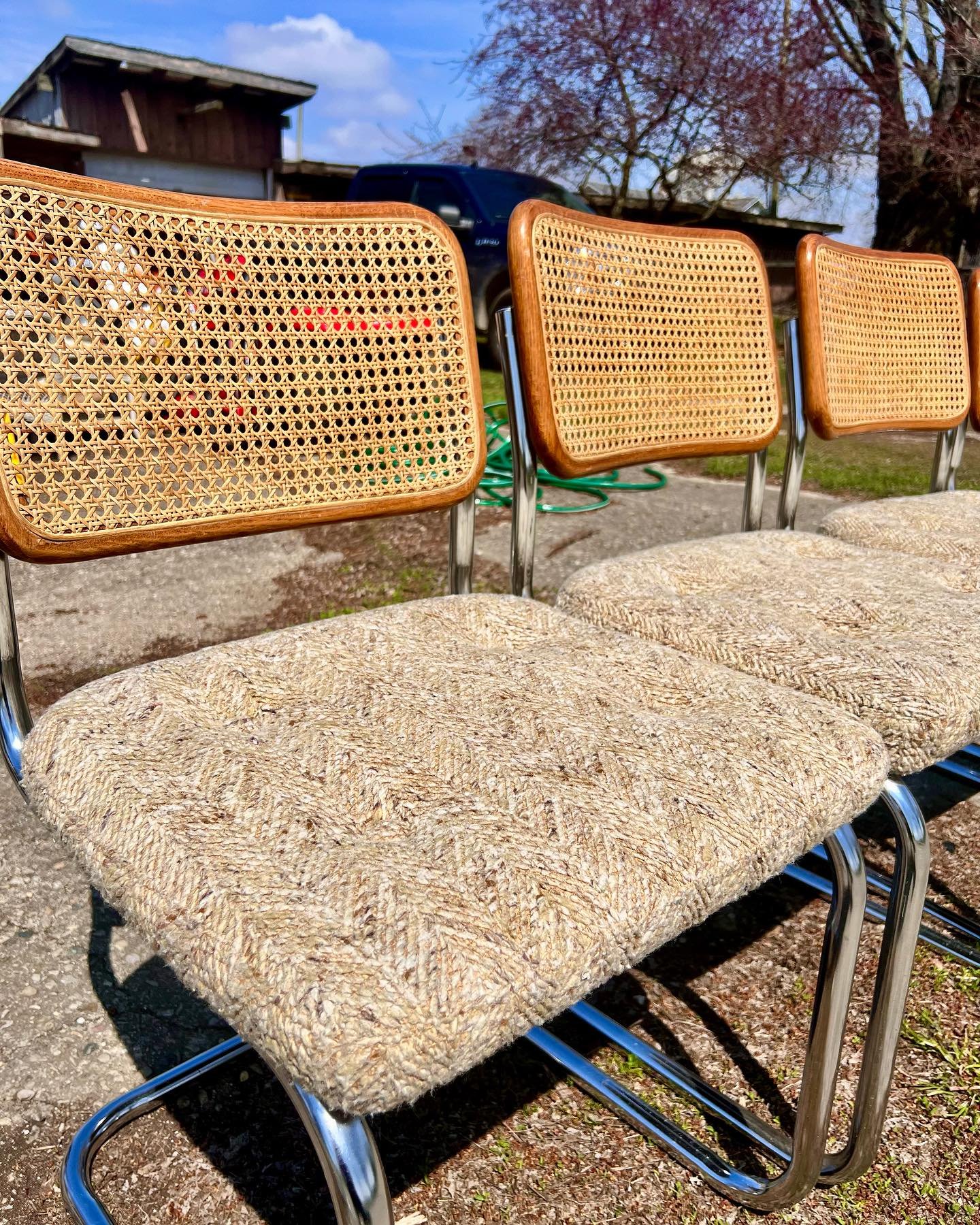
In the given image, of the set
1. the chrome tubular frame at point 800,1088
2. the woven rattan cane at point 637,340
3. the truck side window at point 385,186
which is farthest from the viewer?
the truck side window at point 385,186

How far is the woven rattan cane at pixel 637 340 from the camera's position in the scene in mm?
1191

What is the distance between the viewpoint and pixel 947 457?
1.92 m

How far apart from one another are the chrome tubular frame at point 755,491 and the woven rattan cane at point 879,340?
13 centimetres

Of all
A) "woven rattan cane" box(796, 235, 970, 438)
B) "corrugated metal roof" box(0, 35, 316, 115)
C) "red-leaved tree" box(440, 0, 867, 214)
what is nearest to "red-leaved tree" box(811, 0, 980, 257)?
"red-leaved tree" box(440, 0, 867, 214)

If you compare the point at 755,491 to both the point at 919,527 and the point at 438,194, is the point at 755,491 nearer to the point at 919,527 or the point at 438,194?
the point at 919,527

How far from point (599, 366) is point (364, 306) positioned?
33 centimetres

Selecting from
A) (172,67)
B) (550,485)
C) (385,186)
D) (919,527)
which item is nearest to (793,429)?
(919,527)

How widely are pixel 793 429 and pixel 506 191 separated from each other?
7067 mm

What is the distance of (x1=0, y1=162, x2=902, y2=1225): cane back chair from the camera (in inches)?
19.0

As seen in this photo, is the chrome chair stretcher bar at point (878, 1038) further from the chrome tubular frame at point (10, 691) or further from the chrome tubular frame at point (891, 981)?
the chrome tubular frame at point (10, 691)

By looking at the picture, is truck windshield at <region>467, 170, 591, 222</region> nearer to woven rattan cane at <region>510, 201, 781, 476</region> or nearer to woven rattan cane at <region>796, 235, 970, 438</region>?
woven rattan cane at <region>796, 235, 970, 438</region>

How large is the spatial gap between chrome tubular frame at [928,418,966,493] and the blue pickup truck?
18.3ft

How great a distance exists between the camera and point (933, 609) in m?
1.02

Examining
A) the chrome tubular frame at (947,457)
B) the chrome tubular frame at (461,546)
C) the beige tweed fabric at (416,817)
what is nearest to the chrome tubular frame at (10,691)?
the beige tweed fabric at (416,817)
